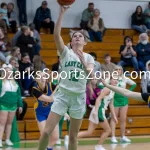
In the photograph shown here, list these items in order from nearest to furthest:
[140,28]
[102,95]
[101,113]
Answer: [102,95] → [101,113] → [140,28]

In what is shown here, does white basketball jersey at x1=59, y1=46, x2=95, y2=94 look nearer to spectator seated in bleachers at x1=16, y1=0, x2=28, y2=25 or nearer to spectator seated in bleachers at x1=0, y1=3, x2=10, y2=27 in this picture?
spectator seated in bleachers at x1=0, y1=3, x2=10, y2=27

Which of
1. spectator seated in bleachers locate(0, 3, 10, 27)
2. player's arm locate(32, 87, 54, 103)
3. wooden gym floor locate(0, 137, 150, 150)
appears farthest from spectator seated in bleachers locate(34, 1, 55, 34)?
player's arm locate(32, 87, 54, 103)

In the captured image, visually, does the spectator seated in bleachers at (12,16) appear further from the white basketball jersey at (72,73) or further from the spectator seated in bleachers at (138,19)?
the white basketball jersey at (72,73)

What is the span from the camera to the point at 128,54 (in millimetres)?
13781

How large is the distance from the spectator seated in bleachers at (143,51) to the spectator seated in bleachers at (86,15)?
2204mm

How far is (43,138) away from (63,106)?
0.48 metres

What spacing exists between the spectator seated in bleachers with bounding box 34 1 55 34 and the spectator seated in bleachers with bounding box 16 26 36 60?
217 cm

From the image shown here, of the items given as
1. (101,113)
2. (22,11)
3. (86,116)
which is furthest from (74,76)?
(22,11)

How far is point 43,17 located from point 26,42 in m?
2.51

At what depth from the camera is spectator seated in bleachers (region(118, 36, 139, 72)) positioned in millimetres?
13586

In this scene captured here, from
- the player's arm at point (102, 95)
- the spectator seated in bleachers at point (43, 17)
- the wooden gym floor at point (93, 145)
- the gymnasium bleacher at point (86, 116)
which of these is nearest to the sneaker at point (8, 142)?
the wooden gym floor at point (93, 145)

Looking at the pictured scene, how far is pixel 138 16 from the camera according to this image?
16109 mm

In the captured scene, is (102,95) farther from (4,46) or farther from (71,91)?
(4,46)

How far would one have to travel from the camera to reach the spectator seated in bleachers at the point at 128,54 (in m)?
13.6
